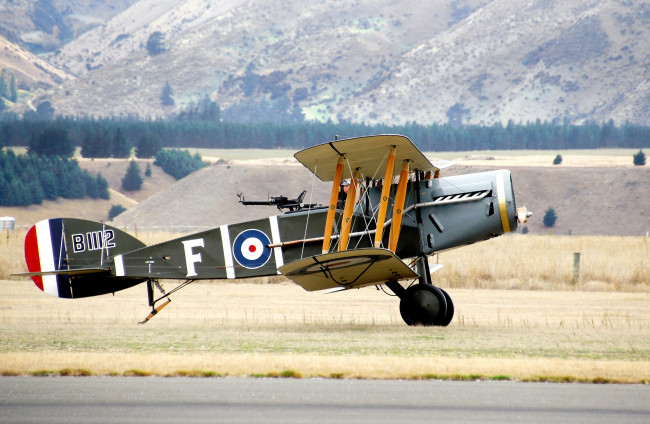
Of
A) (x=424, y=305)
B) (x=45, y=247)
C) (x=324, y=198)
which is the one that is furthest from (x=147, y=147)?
Result: (x=424, y=305)

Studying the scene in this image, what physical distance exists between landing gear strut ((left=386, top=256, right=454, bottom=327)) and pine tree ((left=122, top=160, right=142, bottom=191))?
397ft

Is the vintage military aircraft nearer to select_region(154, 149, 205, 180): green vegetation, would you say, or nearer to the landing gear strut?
the landing gear strut

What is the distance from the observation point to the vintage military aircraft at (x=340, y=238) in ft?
47.3

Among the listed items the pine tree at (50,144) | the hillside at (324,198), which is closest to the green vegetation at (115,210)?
the hillside at (324,198)

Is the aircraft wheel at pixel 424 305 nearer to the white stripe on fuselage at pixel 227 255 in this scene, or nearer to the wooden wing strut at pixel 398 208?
the wooden wing strut at pixel 398 208

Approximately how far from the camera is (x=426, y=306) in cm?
1483

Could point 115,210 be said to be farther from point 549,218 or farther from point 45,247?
point 45,247

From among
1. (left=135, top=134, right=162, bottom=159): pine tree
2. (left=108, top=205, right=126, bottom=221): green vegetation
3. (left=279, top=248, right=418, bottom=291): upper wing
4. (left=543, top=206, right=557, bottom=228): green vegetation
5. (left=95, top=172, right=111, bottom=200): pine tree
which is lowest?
(left=543, top=206, right=557, bottom=228): green vegetation

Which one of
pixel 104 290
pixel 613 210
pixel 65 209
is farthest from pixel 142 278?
pixel 65 209

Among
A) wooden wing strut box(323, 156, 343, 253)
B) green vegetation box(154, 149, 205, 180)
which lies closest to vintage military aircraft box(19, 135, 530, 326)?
wooden wing strut box(323, 156, 343, 253)

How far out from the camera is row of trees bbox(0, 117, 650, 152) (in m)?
154

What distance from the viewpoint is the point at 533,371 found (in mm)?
10508

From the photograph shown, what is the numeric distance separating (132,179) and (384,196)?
12307 centimetres

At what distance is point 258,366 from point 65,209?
347ft
